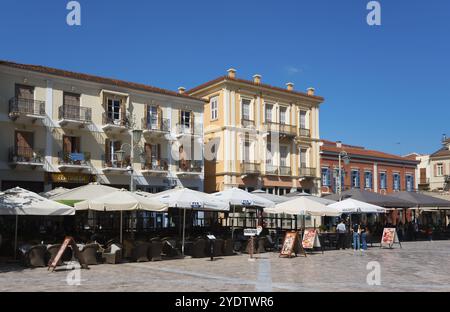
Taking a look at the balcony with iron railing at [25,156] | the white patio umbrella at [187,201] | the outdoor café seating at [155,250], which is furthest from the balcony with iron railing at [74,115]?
the outdoor café seating at [155,250]

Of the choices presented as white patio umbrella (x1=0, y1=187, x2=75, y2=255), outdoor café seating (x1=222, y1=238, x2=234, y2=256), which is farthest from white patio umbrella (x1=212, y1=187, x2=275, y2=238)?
white patio umbrella (x1=0, y1=187, x2=75, y2=255)

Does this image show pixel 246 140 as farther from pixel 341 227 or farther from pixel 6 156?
pixel 6 156

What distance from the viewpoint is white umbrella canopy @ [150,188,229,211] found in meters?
18.3

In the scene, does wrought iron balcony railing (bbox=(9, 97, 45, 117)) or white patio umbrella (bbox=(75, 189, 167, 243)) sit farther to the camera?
wrought iron balcony railing (bbox=(9, 97, 45, 117))

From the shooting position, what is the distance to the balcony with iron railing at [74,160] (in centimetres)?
2797

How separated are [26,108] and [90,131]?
3.77 metres

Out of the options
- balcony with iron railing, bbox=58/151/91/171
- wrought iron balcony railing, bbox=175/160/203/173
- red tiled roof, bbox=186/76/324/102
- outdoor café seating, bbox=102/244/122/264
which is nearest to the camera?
outdoor café seating, bbox=102/244/122/264

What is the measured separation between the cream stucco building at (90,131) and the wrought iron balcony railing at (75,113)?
54 millimetres

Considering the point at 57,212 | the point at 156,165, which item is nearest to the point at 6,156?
the point at 156,165

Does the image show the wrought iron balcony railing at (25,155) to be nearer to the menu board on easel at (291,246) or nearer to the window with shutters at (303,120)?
the menu board on easel at (291,246)

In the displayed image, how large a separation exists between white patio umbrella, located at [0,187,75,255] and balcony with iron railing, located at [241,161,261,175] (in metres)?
20.9

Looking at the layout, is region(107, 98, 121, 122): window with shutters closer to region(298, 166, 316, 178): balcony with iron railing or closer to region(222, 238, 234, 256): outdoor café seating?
region(222, 238, 234, 256): outdoor café seating

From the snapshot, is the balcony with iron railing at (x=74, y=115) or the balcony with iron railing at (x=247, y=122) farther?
the balcony with iron railing at (x=247, y=122)
